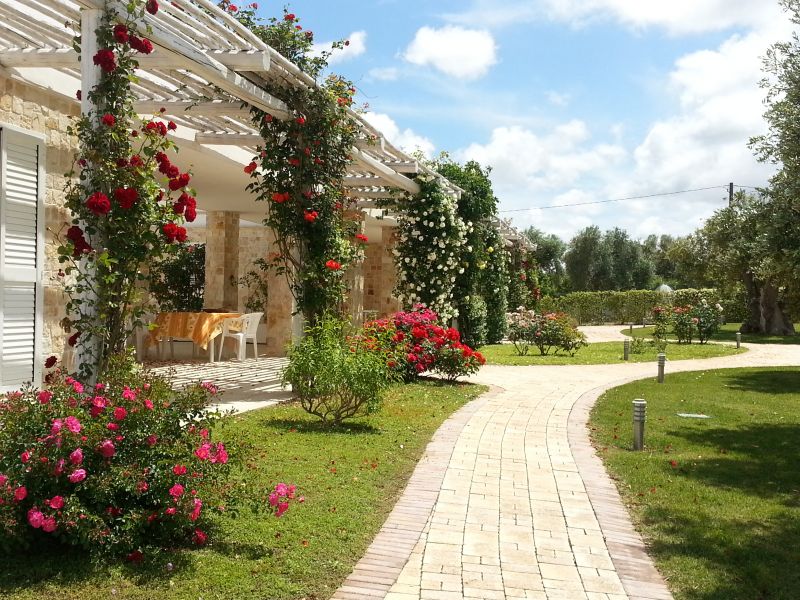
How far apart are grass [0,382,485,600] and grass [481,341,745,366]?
9086mm

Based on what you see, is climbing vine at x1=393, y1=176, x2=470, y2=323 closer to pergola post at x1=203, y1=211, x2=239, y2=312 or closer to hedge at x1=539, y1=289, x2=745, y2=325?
pergola post at x1=203, y1=211, x2=239, y2=312

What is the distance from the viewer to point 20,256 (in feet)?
22.5

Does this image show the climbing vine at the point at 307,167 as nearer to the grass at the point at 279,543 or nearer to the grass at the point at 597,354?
the grass at the point at 279,543

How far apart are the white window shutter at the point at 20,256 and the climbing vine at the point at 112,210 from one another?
2394 mm

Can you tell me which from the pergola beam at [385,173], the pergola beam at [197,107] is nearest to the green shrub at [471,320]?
the pergola beam at [385,173]

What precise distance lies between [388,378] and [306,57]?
3.67 m

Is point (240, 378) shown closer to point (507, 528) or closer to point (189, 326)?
point (189, 326)

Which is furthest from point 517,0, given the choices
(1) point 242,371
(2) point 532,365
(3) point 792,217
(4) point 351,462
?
(2) point 532,365

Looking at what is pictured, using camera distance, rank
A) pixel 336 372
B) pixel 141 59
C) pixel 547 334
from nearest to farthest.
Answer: pixel 141 59 → pixel 336 372 → pixel 547 334

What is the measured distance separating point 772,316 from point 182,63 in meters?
27.4

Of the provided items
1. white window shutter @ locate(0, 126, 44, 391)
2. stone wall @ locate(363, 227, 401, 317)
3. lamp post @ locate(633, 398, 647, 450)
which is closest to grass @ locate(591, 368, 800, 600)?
lamp post @ locate(633, 398, 647, 450)

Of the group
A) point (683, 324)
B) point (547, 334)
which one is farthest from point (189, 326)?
point (683, 324)

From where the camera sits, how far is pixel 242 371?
1147 cm

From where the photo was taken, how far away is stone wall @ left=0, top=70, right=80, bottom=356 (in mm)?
6996
